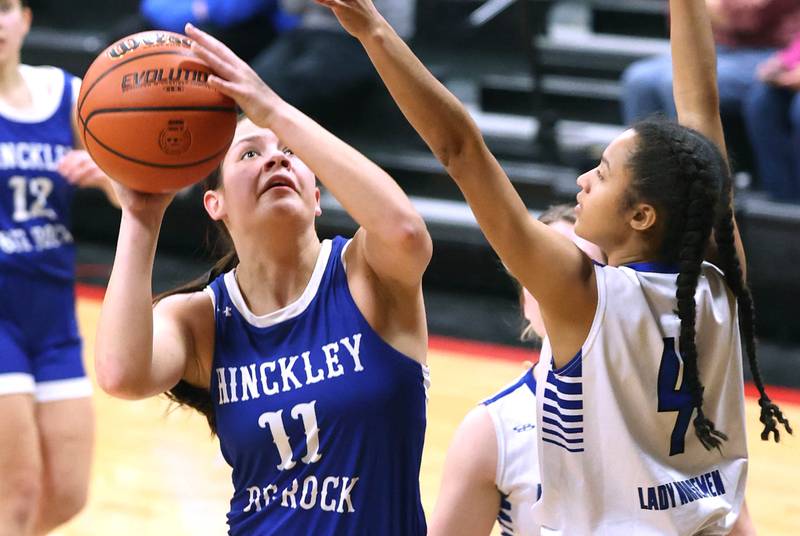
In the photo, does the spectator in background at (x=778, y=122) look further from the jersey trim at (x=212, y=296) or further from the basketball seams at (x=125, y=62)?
the basketball seams at (x=125, y=62)

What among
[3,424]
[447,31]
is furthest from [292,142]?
[447,31]

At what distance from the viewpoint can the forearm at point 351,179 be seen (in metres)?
2.44

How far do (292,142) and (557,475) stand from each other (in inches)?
31.2

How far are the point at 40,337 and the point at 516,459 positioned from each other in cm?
195

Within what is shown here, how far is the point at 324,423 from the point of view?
2631 mm

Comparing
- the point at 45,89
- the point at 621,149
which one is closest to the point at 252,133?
the point at 621,149

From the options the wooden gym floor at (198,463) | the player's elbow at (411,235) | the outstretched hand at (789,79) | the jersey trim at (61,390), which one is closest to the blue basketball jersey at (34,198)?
the jersey trim at (61,390)

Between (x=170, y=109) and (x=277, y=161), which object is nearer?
(x=170, y=109)

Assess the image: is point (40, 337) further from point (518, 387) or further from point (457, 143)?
point (457, 143)

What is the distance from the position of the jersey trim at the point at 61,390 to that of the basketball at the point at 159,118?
175 centimetres

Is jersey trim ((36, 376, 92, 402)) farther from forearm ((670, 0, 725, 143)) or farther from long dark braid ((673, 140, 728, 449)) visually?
long dark braid ((673, 140, 728, 449))

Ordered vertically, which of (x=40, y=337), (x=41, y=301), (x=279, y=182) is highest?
(x=279, y=182)

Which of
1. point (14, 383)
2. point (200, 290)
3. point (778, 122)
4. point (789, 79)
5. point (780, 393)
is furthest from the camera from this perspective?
point (778, 122)

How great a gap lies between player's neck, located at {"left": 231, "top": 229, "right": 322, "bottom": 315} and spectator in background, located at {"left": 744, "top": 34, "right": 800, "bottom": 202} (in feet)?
15.5
